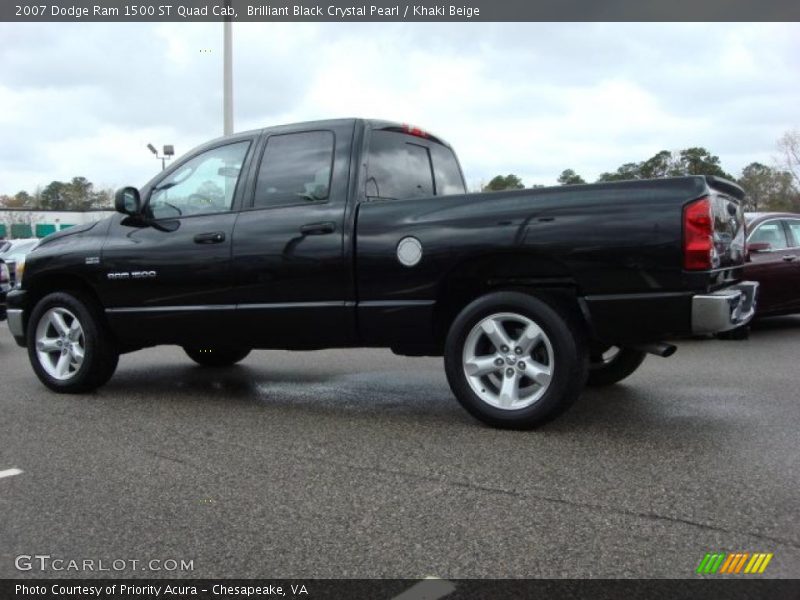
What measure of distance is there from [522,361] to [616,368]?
5.74 ft

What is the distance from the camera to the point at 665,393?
5602 millimetres

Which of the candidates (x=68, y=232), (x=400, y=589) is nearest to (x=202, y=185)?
(x=68, y=232)

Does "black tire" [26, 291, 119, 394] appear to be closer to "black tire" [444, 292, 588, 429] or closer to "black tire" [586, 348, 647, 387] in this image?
"black tire" [444, 292, 588, 429]

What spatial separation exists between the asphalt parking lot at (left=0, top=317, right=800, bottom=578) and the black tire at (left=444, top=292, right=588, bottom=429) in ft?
0.52

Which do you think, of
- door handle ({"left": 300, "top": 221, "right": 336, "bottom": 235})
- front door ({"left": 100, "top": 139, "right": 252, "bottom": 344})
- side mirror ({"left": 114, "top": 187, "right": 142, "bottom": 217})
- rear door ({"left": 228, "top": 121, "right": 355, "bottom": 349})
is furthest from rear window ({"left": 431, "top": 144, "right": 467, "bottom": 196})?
side mirror ({"left": 114, "top": 187, "right": 142, "bottom": 217})

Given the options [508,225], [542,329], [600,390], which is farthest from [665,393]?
[508,225]

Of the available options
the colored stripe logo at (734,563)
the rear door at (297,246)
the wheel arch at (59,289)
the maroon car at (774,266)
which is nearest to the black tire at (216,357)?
the wheel arch at (59,289)

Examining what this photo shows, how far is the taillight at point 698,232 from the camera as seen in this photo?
12.6 feet

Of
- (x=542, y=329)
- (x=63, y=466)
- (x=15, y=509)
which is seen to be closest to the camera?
(x=15, y=509)

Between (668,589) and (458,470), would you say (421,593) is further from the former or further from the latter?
(458,470)

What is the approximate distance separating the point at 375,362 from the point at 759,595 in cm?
543

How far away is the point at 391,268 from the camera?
4.61m

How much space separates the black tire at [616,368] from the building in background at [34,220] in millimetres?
59499

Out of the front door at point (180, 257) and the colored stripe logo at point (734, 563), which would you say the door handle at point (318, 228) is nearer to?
the front door at point (180, 257)
